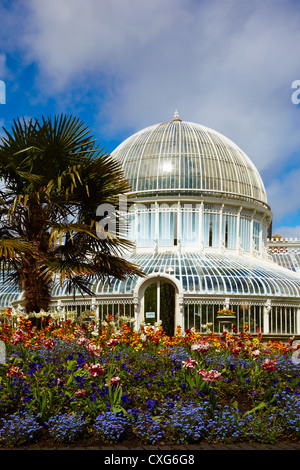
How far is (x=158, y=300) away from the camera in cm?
2545

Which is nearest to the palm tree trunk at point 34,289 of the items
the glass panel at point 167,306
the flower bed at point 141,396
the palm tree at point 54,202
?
the palm tree at point 54,202

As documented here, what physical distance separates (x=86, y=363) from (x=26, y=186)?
6.08 m

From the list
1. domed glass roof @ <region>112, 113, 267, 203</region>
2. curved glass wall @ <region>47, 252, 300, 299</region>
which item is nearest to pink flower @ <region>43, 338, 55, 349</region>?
curved glass wall @ <region>47, 252, 300, 299</region>

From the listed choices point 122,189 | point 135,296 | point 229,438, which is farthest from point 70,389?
point 135,296

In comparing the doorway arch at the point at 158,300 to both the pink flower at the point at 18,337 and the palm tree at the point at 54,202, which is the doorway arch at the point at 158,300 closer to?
the palm tree at the point at 54,202

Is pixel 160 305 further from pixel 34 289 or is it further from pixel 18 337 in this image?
pixel 18 337

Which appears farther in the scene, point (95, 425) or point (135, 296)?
point (135, 296)

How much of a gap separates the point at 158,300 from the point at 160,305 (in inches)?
11.5

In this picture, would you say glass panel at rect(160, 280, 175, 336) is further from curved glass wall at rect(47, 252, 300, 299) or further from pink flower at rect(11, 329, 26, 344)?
pink flower at rect(11, 329, 26, 344)

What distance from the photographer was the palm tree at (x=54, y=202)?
12.0 m

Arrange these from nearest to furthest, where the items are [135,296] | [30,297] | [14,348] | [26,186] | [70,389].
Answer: [70,389], [14,348], [30,297], [26,186], [135,296]

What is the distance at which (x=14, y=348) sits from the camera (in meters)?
9.29

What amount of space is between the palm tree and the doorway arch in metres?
11.8
